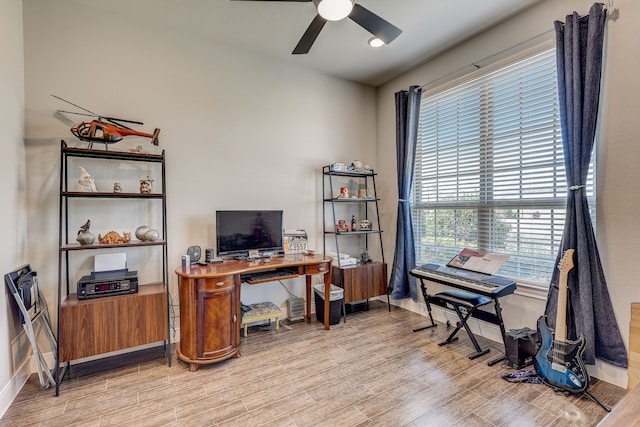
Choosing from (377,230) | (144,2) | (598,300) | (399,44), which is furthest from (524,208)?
(144,2)

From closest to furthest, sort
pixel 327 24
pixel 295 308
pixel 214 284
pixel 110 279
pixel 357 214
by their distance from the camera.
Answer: pixel 110 279, pixel 214 284, pixel 327 24, pixel 295 308, pixel 357 214

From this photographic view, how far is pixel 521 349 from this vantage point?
2539 mm

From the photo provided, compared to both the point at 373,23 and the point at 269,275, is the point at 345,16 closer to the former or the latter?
the point at 373,23

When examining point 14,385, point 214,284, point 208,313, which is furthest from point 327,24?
point 14,385

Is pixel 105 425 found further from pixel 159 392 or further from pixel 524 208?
pixel 524 208

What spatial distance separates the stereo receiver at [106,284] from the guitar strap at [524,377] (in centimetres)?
306

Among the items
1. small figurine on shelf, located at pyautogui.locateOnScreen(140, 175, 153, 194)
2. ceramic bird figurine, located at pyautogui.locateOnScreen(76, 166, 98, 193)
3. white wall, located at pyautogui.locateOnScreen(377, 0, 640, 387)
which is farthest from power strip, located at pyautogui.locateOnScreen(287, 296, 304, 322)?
white wall, located at pyautogui.locateOnScreen(377, 0, 640, 387)

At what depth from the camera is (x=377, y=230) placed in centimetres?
428

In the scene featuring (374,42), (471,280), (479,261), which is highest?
(374,42)

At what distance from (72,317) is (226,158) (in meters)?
1.93

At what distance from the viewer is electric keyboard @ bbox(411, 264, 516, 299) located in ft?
8.40

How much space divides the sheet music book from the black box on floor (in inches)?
21.4

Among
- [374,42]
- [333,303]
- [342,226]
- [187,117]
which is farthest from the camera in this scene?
[342,226]

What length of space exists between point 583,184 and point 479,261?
1.00 meters
